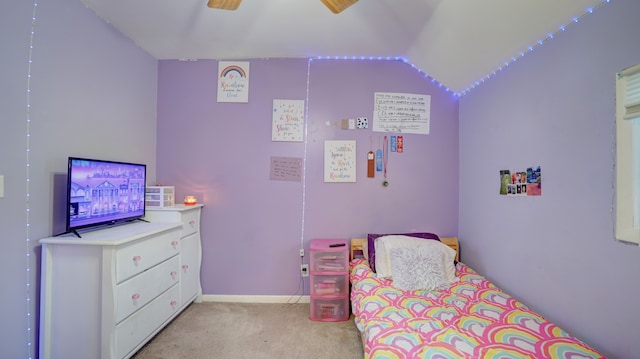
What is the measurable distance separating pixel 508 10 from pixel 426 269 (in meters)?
1.84

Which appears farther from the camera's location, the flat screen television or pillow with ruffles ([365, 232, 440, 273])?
pillow with ruffles ([365, 232, 440, 273])

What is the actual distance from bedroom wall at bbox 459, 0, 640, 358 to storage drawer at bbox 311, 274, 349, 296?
1229 mm

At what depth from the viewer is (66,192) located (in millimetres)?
1714

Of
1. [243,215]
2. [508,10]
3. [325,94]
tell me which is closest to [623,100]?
[508,10]

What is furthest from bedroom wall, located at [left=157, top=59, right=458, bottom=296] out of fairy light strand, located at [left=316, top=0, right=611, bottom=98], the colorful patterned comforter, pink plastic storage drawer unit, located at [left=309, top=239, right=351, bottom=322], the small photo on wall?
the colorful patterned comforter

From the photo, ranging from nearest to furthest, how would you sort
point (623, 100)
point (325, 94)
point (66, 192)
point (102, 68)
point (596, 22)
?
1. point (623, 100)
2. point (596, 22)
3. point (66, 192)
4. point (102, 68)
5. point (325, 94)

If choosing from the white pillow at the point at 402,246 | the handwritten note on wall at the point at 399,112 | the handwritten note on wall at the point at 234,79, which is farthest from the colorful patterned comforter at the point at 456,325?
the handwritten note on wall at the point at 234,79

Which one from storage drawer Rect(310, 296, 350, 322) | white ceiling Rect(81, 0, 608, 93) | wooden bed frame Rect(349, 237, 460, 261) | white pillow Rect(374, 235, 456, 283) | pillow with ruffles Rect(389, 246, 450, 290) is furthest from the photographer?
wooden bed frame Rect(349, 237, 460, 261)

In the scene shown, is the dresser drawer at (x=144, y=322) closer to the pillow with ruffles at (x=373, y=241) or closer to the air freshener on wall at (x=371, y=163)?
the pillow with ruffles at (x=373, y=241)

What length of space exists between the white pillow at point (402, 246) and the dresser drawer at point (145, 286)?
172 centimetres

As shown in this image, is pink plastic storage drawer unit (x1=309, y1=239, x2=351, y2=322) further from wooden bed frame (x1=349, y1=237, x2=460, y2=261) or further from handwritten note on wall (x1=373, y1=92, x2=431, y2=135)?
handwritten note on wall (x1=373, y1=92, x2=431, y2=135)

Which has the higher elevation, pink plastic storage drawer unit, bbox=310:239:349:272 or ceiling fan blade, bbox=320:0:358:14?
ceiling fan blade, bbox=320:0:358:14

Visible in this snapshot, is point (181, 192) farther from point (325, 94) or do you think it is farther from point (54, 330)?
point (325, 94)

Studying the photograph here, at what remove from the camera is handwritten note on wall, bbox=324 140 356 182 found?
8.42ft
